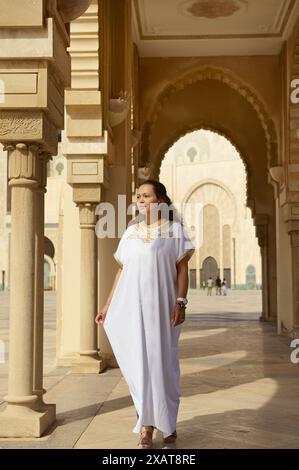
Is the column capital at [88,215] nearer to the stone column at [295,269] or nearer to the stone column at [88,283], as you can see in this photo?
the stone column at [88,283]

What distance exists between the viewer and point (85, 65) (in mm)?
6301

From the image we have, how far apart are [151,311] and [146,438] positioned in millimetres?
631

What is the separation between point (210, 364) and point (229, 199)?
28.0 metres

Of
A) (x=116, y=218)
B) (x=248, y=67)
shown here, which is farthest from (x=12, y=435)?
(x=248, y=67)

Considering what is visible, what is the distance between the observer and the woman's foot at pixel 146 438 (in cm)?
333

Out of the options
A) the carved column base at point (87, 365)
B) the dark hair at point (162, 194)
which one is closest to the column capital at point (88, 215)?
the carved column base at point (87, 365)

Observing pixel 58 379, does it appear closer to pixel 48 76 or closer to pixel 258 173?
pixel 48 76

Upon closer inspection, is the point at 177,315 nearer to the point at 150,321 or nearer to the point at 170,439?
the point at 150,321

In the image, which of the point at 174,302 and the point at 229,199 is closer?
the point at 174,302

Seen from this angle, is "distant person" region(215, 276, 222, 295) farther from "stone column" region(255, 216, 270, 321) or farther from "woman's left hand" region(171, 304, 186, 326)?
"woman's left hand" region(171, 304, 186, 326)

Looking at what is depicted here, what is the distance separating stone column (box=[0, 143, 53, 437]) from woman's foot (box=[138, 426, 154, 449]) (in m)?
0.63

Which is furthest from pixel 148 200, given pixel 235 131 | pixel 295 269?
pixel 235 131

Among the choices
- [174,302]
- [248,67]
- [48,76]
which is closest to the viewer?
[174,302]

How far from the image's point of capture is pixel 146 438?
3.35 m
